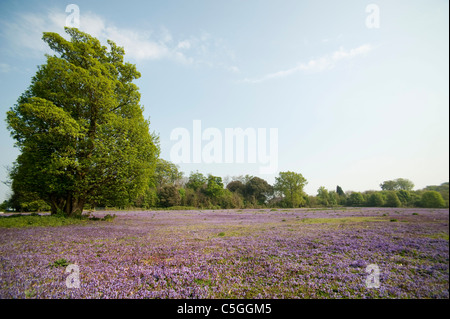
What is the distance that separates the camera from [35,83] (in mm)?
15547

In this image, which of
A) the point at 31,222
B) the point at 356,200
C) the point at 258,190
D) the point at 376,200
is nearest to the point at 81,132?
the point at 31,222

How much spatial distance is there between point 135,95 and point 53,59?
673cm

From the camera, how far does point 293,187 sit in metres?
63.2

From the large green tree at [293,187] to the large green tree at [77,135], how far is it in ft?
179

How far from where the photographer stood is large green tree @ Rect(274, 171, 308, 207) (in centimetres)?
6234

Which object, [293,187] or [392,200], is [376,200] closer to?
[392,200]

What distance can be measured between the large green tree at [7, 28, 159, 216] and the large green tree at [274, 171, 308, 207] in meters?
Answer: 54.6

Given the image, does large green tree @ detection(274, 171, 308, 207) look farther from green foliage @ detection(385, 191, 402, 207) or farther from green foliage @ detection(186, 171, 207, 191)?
green foliage @ detection(186, 171, 207, 191)

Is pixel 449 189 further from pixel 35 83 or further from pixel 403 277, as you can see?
pixel 35 83

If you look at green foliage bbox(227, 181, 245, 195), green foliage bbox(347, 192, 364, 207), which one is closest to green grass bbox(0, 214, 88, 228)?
green foliage bbox(227, 181, 245, 195)

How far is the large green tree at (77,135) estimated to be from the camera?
→ 14.2 m

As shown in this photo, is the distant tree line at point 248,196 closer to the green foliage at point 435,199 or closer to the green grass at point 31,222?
the green grass at point 31,222

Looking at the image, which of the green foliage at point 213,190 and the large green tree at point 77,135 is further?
the green foliage at point 213,190

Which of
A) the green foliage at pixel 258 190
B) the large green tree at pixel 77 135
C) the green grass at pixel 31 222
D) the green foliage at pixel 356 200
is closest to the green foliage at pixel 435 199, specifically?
the large green tree at pixel 77 135
